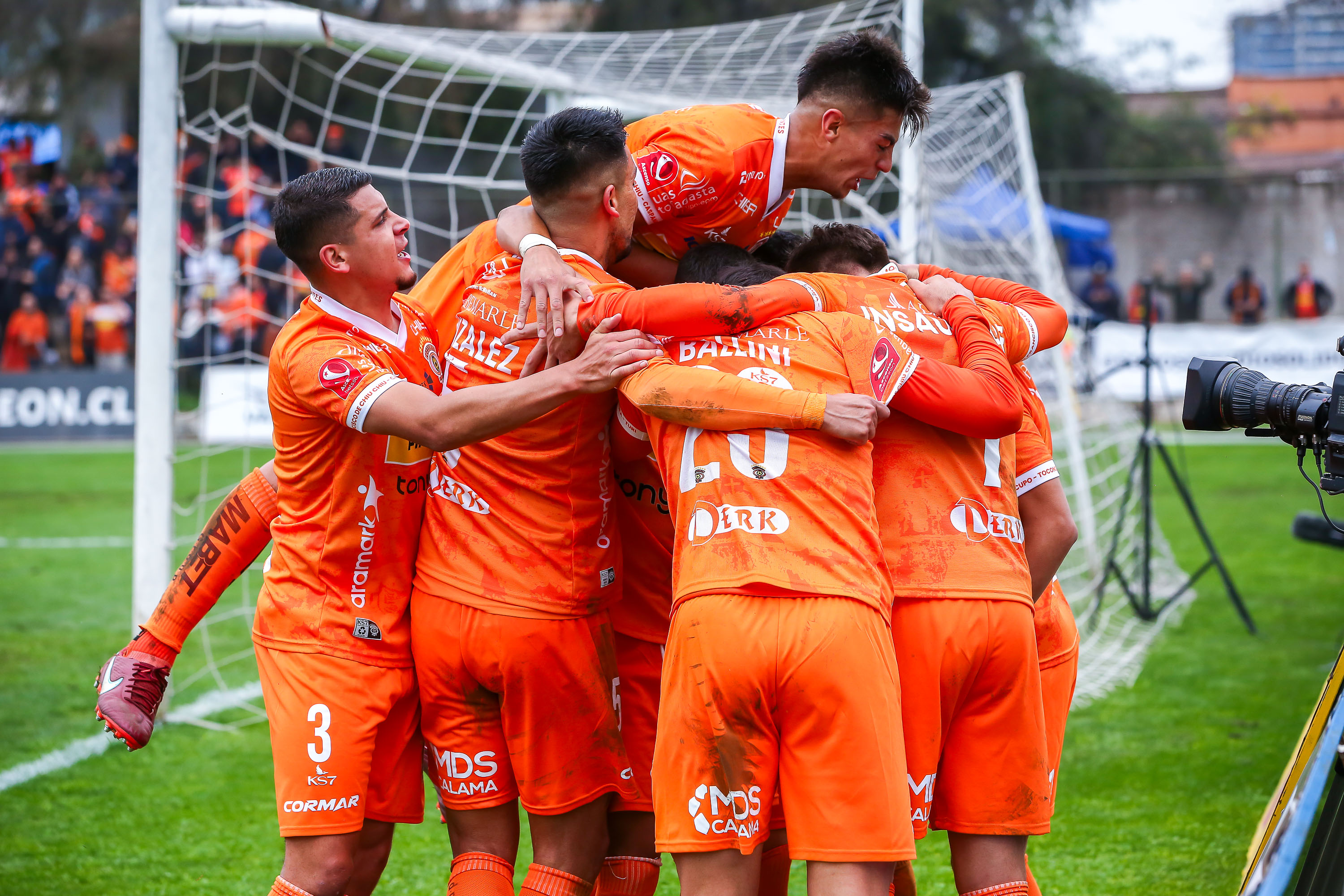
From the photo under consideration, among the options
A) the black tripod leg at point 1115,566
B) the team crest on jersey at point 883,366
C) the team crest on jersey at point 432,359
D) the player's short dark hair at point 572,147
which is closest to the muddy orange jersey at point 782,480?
the team crest on jersey at point 883,366

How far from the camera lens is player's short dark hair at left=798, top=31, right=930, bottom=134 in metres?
3.63

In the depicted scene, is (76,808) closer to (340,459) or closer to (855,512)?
(340,459)

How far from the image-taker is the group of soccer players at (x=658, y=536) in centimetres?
271

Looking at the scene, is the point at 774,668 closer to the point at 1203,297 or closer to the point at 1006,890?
the point at 1006,890

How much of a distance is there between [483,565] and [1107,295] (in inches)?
748

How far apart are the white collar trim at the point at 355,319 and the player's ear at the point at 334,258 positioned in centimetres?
9

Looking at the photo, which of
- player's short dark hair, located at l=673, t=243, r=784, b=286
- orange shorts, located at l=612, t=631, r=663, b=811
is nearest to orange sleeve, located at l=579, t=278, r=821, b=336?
player's short dark hair, located at l=673, t=243, r=784, b=286

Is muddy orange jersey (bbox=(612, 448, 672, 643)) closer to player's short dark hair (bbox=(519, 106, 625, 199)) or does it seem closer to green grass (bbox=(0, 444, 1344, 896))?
player's short dark hair (bbox=(519, 106, 625, 199))

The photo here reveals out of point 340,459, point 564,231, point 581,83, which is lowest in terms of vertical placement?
point 340,459

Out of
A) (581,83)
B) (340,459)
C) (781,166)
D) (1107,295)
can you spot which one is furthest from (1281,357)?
(340,459)

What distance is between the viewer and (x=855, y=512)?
111 inches

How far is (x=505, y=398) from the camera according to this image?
3037mm

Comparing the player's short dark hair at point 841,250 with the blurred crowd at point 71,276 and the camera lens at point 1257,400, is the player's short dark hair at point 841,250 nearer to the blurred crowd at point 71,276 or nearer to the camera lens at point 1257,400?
the camera lens at point 1257,400

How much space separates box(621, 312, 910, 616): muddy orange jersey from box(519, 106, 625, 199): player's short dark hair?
61cm
